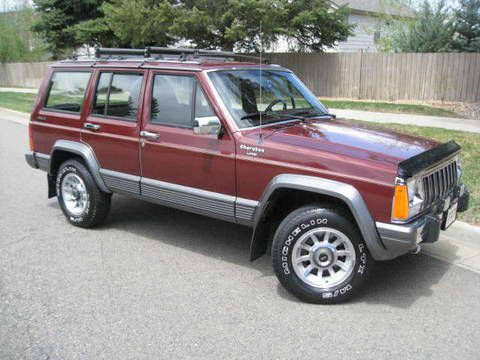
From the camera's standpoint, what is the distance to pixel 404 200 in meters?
3.61

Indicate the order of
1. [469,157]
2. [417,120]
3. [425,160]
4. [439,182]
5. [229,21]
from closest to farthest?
1. [425,160]
2. [439,182]
3. [469,157]
4. [417,120]
5. [229,21]

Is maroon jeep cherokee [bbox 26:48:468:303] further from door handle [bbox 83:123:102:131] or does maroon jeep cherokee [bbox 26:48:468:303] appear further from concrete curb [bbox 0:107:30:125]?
concrete curb [bbox 0:107:30:125]

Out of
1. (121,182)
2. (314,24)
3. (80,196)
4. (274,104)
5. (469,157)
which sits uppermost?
(314,24)

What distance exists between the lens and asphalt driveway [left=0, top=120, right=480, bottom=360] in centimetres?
338

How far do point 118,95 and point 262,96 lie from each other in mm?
1617

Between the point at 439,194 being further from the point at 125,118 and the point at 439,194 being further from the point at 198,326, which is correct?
the point at 125,118

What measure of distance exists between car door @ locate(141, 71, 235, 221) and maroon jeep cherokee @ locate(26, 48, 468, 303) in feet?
0.04

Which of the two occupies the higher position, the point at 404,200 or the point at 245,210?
the point at 404,200

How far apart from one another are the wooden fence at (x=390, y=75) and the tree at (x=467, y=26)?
122 cm

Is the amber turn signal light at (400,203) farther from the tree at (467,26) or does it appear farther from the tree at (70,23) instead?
the tree at (70,23)

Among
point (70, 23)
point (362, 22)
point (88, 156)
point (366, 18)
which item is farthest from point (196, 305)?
point (362, 22)

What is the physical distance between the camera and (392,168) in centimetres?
366

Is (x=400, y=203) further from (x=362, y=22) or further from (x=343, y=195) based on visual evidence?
(x=362, y=22)

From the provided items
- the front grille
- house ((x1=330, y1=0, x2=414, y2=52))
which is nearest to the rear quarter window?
the front grille
